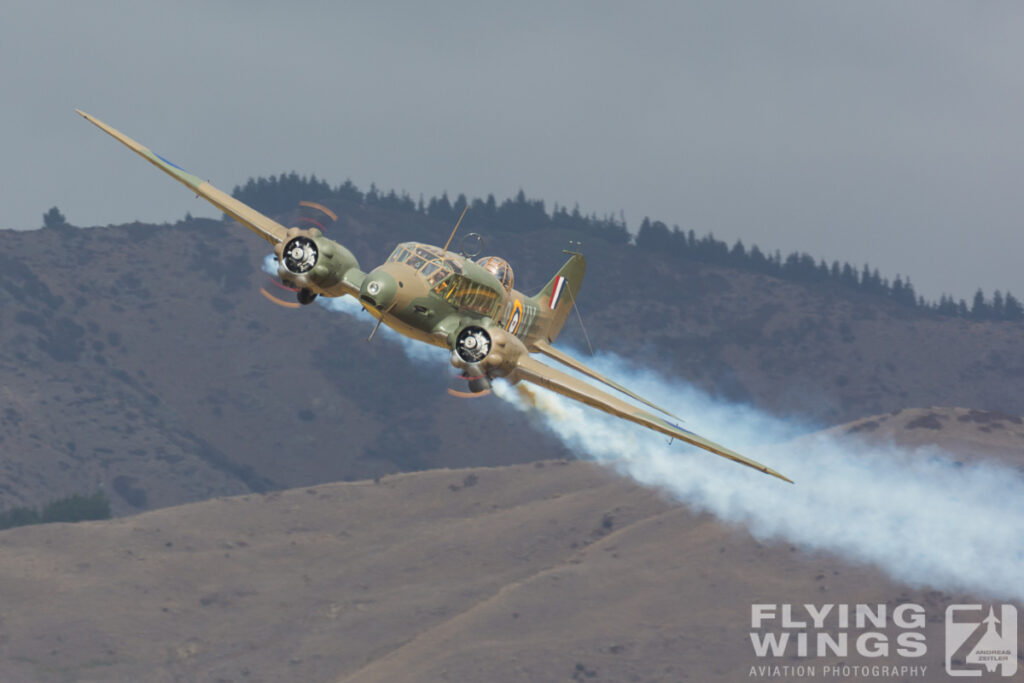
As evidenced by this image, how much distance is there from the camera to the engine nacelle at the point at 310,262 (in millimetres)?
58406

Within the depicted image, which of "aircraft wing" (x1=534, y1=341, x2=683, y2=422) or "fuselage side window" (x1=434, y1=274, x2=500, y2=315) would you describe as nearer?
"fuselage side window" (x1=434, y1=274, x2=500, y2=315)

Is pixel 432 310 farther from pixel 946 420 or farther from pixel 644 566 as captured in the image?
pixel 946 420

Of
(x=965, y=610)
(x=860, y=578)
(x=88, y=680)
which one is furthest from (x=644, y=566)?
(x=88, y=680)

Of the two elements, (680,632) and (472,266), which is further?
(680,632)

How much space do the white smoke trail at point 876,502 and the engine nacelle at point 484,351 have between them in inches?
1473

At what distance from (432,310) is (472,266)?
280 centimetres

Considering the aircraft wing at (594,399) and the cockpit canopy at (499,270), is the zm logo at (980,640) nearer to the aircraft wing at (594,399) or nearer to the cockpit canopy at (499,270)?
the aircraft wing at (594,399)

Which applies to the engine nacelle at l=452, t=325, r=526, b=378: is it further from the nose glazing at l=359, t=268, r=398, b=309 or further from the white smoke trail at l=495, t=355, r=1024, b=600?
the white smoke trail at l=495, t=355, r=1024, b=600

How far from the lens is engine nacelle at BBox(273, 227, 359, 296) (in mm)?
58406

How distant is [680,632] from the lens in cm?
12438

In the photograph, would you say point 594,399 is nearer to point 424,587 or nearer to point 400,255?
point 400,255

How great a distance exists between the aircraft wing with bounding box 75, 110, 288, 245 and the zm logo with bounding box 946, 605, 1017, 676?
7326 centimetres

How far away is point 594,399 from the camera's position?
5891 cm

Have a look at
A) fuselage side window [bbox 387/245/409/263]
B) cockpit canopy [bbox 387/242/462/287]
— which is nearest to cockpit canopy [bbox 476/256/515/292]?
cockpit canopy [bbox 387/242/462/287]
